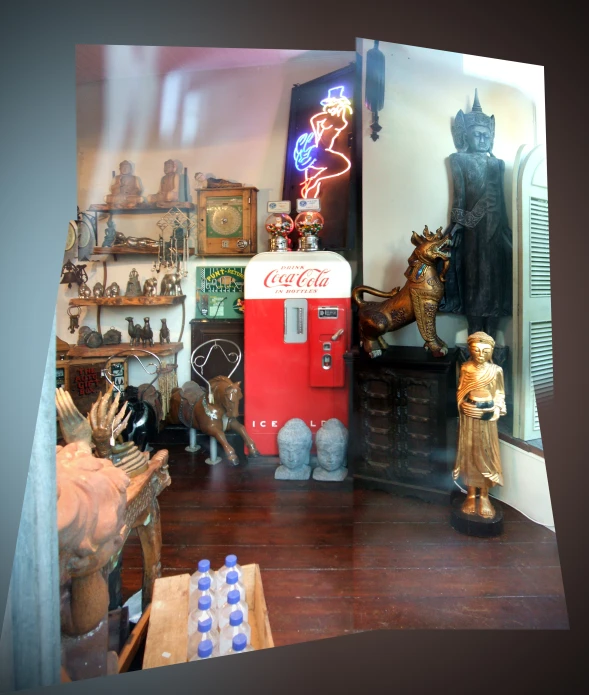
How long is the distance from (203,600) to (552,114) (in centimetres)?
215

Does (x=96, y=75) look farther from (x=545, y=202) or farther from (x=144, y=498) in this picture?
(x=545, y=202)

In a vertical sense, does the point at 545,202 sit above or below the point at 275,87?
below

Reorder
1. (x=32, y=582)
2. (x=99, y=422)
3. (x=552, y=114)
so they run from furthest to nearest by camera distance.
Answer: (x=552, y=114) < (x=99, y=422) < (x=32, y=582)

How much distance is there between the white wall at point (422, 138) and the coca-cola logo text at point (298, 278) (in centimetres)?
17

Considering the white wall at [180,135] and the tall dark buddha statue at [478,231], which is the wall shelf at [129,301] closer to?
the white wall at [180,135]

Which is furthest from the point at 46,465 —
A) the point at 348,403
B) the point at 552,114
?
the point at 552,114

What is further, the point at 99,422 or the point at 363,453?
the point at 363,453

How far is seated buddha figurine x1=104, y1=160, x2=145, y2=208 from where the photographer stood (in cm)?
183

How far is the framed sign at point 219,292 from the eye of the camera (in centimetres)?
189

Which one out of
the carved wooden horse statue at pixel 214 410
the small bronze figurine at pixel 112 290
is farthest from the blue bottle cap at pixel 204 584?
the small bronze figurine at pixel 112 290

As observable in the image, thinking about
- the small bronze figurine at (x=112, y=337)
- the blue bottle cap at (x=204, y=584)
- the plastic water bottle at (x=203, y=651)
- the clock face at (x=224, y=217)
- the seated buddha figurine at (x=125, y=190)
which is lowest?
the plastic water bottle at (x=203, y=651)

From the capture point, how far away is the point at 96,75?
1.84 m

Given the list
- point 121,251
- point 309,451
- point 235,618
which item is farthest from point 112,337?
point 235,618

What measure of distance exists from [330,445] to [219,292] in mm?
644
